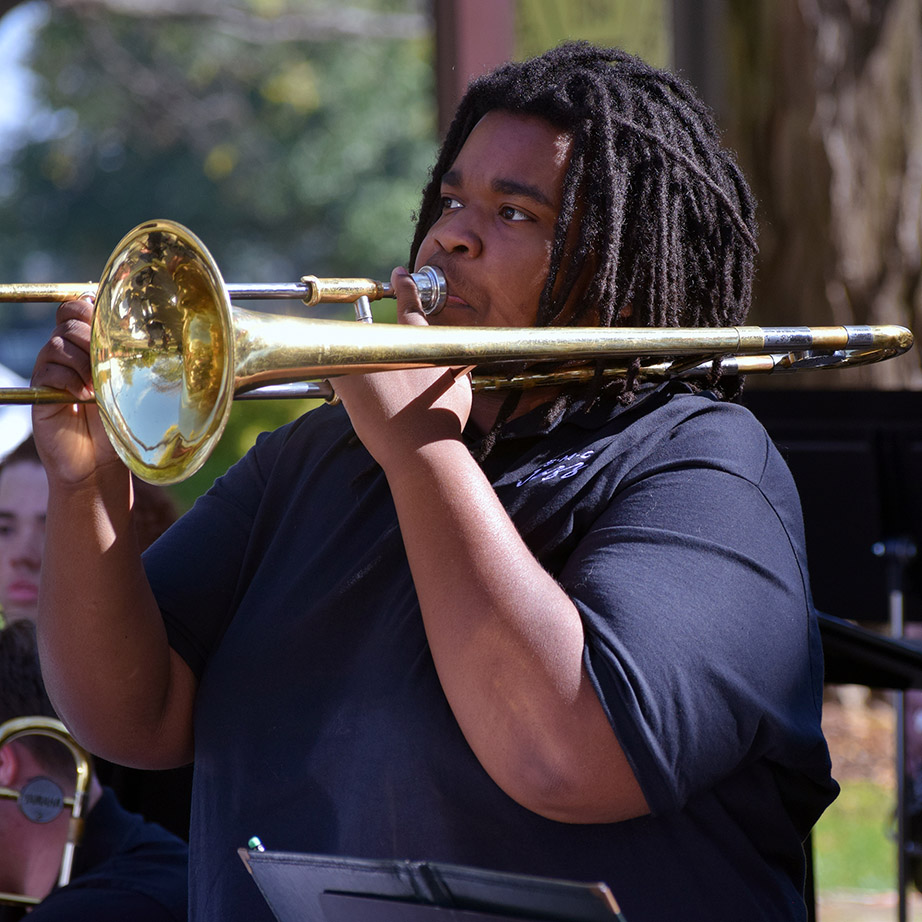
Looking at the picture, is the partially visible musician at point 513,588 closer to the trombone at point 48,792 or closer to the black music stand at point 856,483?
the trombone at point 48,792

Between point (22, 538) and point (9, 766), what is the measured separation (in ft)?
2.14

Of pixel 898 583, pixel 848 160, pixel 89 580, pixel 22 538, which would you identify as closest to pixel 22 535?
pixel 22 538

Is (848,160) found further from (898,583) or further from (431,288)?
(431,288)

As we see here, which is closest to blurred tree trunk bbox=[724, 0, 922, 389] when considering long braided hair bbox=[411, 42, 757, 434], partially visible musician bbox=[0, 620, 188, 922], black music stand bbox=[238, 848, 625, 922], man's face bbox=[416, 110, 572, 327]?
partially visible musician bbox=[0, 620, 188, 922]

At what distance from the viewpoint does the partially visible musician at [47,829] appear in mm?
2783

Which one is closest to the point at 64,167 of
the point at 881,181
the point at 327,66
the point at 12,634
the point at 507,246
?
the point at 327,66

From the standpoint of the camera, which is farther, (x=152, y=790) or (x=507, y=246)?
(x=152, y=790)

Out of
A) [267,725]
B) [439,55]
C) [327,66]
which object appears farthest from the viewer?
[327,66]

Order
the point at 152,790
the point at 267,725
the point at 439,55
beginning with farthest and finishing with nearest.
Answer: the point at 439,55, the point at 152,790, the point at 267,725

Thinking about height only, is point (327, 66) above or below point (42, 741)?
above

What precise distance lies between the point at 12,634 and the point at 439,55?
2711 mm

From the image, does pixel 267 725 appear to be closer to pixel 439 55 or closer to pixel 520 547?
pixel 520 547

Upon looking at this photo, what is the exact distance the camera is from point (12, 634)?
3051mm

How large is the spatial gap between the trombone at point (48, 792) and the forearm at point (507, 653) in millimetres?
1528
